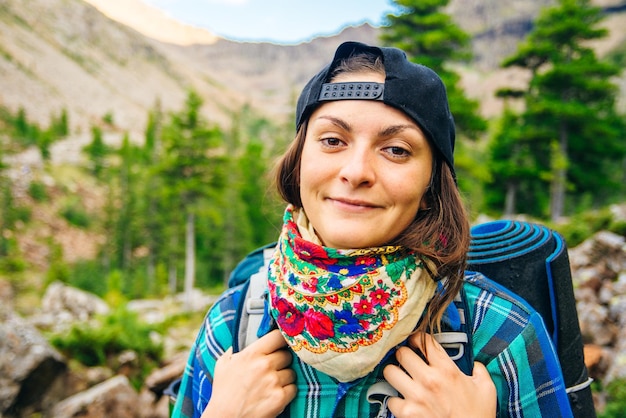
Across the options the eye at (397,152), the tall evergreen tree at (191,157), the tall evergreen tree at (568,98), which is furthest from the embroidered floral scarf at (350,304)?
the tall evergreen tree at (191,157)

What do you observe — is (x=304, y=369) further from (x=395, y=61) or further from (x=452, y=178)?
(x=395, y=61)

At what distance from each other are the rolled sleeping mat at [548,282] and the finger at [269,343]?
956mm

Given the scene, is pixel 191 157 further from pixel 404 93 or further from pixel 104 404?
pixel 404 93

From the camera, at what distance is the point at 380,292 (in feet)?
4.73

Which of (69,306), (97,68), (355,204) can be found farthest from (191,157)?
(97,68)

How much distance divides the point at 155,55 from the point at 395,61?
16917cm

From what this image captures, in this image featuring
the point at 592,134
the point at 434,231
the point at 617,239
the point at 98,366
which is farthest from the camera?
the point at 592,134

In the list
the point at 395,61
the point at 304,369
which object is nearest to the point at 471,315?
the point at 304,369

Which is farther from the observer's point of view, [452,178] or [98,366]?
[98,366]

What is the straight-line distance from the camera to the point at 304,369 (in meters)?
1.62

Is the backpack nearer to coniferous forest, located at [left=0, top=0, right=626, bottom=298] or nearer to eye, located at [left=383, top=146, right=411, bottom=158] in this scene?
eye, located at [left=383, top=146, right=411, bottom=158]

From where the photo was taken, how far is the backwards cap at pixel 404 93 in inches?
57.0

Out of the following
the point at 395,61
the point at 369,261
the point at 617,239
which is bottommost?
the point at 617,239

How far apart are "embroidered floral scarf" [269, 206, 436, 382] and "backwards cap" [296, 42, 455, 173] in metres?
0.48
